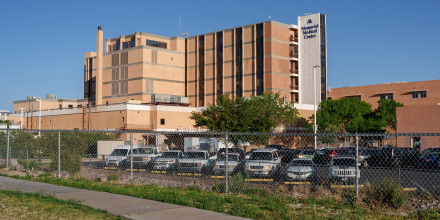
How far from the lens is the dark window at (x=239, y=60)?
272 ft

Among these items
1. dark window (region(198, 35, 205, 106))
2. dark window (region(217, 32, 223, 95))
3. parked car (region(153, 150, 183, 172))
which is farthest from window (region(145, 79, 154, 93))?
parked car (region(153, 150, 183, 172))

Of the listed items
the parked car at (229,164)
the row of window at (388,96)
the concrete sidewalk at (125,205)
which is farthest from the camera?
the row of window at (388,96)

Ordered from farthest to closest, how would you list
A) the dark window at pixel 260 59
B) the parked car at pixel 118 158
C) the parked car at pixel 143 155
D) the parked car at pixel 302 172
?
the dark window at pixel 260 59
the parked car at pixel 118 158
the parked car at pixel 143 155
the parked car at pixel 302 172

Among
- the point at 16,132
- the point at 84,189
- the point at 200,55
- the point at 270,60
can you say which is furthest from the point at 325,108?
the point at 84,189

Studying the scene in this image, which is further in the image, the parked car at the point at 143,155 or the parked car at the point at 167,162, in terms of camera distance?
the parked car at the point at 143,155

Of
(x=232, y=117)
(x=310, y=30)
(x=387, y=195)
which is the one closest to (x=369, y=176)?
(x=387, y=195)

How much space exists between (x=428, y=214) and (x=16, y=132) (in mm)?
21547

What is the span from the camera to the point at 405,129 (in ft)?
177

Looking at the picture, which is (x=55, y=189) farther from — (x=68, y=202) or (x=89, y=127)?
(x=89, y=127)

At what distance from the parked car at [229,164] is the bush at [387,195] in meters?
8.41

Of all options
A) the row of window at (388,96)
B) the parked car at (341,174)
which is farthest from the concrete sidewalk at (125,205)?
the row of window at (388,96)

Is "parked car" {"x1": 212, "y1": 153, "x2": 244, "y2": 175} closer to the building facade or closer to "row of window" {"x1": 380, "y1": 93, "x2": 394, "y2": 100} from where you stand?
the building facade

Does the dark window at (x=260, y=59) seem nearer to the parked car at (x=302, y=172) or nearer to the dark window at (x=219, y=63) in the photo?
the dark window at (x=219, y=63)

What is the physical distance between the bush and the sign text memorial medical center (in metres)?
71.7
